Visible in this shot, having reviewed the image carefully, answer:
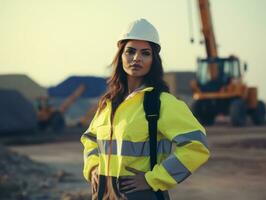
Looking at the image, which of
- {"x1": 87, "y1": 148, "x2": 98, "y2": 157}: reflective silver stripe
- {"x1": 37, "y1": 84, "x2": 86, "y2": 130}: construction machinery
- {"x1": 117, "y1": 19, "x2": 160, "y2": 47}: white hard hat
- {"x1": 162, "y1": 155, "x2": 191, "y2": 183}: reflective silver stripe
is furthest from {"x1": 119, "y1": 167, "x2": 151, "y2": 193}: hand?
{"x1": 37, "y1": 84, "x2": 86, "y2": 130}: construction machinery

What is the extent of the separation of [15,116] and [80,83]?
7.11 m

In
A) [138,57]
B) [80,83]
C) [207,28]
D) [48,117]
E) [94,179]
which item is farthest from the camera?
[80,83]

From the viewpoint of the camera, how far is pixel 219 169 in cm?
1098

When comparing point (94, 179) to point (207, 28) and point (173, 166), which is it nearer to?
point (173, 166)

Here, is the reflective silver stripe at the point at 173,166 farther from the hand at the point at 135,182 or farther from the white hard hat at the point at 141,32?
the white hard hat at the point at 141,32

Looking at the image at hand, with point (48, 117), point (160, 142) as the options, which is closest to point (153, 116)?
point (160, 142)

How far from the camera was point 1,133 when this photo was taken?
2325 centimetres

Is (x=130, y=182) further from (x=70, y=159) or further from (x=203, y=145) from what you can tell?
(x=70, y=159)

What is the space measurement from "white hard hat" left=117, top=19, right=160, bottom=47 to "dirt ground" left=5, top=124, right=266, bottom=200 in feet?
17.7

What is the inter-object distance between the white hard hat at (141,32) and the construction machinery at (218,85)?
18988 mm

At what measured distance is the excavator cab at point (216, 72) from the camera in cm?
2177

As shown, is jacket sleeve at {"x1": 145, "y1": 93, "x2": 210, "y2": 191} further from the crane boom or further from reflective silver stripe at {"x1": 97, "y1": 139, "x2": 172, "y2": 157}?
the crane boom

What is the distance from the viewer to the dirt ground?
8254 mm

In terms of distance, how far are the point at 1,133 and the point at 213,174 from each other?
1467 cm
